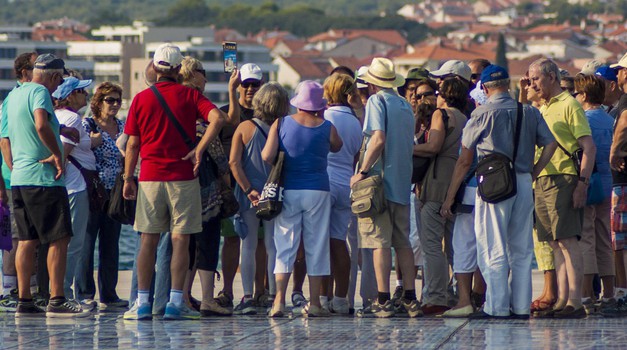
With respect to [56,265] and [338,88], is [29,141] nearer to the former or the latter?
[56,265]

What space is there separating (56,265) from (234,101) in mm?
1536

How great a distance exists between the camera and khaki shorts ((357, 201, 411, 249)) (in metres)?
9.20

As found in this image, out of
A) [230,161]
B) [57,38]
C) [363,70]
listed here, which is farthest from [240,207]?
[57,38]

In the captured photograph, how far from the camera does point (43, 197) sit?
9.18 meters

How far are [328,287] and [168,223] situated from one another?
3.79 feet

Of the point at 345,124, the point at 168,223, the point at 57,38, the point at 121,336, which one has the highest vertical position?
the point at 57,38

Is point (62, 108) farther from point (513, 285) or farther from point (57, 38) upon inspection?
point (57, 38)

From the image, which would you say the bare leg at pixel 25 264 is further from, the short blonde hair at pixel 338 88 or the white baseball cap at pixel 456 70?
the white baseball cap at pixel 456 70

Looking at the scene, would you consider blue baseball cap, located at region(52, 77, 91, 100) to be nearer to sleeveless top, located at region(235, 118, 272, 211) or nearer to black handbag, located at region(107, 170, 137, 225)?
black handbag, located at region(107, 170, 137, 225)

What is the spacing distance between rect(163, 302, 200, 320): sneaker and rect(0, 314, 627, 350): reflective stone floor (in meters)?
0.07

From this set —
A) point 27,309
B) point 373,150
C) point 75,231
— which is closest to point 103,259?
point 75,231

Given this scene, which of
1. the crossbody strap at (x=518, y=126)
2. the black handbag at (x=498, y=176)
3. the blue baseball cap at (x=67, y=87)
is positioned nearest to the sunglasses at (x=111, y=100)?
the blue baseball cap at (x=67, y=87)

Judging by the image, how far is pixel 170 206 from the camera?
8.92 meters

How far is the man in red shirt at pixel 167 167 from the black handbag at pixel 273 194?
16.5 inches
